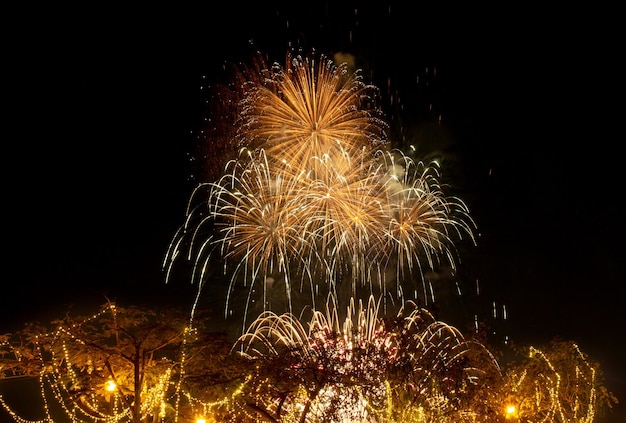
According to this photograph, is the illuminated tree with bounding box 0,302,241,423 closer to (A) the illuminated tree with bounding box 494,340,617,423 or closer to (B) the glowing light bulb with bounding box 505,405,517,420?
(B) the glowing light bulb with bounding box 505,405,517,420

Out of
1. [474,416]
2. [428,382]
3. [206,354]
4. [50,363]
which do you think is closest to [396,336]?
[428,382]

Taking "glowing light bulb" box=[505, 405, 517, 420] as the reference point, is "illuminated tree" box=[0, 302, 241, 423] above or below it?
above

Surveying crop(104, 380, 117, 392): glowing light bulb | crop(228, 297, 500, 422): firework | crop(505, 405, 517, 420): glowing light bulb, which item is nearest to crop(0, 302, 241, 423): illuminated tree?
crop(104, 380, 117, 392): glowing light bulb

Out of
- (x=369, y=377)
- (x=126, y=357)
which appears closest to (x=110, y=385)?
(x=126, y=357)

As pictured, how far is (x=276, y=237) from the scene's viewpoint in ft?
46.0

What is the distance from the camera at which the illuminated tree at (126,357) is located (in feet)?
37.8

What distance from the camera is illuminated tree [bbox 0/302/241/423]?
37.8 feet

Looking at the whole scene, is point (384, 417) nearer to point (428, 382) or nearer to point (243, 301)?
point (428, 382)

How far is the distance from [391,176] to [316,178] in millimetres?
1775

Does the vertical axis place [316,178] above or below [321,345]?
above

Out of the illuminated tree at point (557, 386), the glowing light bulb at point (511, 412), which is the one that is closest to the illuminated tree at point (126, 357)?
the glowing light bulb at point (511, 412)

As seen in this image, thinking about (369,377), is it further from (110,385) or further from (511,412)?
(511,412)

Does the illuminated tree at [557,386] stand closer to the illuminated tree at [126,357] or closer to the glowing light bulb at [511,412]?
the glowing light bulb at [511,412]

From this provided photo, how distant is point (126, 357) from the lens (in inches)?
452
